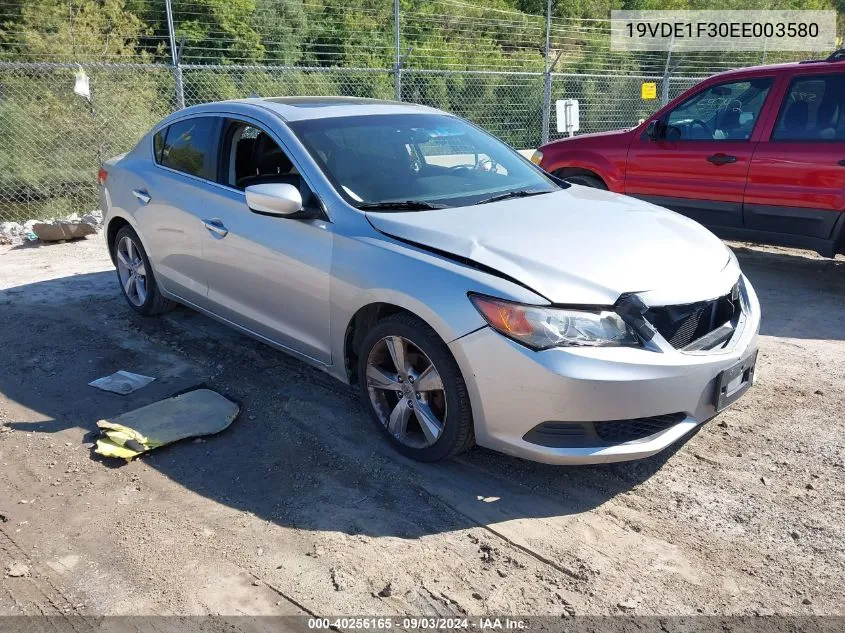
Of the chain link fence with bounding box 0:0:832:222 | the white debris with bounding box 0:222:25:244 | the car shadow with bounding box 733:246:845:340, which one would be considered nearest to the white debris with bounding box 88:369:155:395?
the car shadow with bounding box 733:246:845:340

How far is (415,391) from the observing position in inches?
140

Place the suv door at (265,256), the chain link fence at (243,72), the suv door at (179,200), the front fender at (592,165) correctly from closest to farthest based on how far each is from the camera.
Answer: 1. the suv door at (265,256)
2. the suv door at (179,200)
3. the front fender at (592,165)
4. the chain link fence at (243,72)

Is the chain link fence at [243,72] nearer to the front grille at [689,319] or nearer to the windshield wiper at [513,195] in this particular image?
the windshield wiper at [513,195]

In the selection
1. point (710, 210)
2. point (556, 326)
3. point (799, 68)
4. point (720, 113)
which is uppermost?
point (799, 68)

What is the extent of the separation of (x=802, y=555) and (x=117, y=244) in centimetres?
Answer: 508

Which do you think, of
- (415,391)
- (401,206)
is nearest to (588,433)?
(415,391)

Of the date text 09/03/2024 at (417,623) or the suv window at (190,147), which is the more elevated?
the suv window at (190,147)

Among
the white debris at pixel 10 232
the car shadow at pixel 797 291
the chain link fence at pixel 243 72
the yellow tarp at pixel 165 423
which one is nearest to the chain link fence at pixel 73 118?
the chain link fence at pixel 243 72

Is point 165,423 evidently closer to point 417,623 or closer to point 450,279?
point 450,279

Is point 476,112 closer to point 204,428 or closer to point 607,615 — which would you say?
point 204,428

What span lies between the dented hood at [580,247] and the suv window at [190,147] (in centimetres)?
166

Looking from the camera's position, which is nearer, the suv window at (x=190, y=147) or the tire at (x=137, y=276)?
the suv window at (x=190, y=147)

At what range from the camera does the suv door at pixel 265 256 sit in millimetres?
3959

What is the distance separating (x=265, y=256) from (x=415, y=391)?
4.17ft
